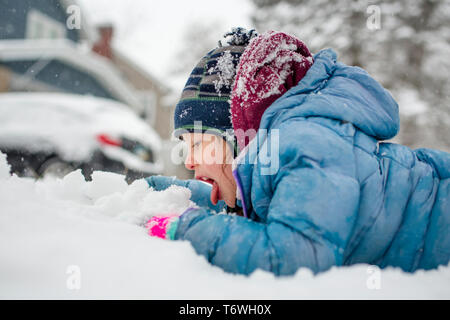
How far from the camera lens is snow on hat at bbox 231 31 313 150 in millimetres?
1163

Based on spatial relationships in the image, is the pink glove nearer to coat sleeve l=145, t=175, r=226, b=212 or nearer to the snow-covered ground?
the snow-covered ground

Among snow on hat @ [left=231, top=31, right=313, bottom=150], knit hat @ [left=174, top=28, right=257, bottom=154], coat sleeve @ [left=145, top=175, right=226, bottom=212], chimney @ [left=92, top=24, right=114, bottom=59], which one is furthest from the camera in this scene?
chimney @ [left=92, top=24, right=114, bottom=59]

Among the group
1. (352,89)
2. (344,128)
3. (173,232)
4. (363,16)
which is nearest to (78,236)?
(173,232)

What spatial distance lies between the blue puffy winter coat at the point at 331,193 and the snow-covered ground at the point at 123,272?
5 cm

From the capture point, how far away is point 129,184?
5.10 ft

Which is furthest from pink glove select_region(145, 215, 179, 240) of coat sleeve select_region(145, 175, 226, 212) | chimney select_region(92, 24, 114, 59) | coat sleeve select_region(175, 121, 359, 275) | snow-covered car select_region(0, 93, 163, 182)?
chimney select_region(92, 24, 114, 59)

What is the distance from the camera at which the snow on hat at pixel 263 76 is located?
116cm

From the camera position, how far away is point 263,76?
116 cm

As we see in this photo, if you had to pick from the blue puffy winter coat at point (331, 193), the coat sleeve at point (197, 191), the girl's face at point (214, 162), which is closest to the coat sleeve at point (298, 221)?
the blue puffy winter coat at point (331, 193)

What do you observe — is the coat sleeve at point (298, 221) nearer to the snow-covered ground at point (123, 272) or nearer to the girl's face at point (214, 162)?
the snow-covered ground at point (123, 272)

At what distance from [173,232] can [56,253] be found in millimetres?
310

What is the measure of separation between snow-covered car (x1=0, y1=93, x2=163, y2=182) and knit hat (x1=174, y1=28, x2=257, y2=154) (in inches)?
61.9
